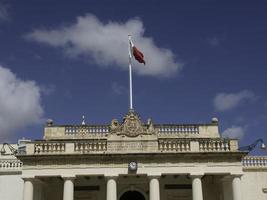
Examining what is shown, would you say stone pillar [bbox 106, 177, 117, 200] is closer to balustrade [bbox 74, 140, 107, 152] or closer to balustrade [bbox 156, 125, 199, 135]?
balustrade [bbox 74, 140, 107, 152]

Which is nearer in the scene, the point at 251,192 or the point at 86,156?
the point at 86,156

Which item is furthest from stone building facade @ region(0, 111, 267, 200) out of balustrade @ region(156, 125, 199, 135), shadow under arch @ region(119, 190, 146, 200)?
shadow under arch @ region(119, 190, 146, 200)

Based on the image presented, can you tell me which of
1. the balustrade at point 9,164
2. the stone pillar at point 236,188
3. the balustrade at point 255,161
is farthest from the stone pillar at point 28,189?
the balustrade at point 255,161

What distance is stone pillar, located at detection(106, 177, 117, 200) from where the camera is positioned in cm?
2577

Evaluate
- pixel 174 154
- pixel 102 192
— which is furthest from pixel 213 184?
pixel 102 192

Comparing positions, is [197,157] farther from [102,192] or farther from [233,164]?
[102,192]

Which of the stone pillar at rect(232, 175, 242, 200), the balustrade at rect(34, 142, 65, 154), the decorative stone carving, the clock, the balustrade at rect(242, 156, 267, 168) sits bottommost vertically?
the stone pillar at rect(232, 175, 242, 200)

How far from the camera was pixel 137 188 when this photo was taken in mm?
29234

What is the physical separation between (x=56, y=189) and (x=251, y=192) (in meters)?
12.2

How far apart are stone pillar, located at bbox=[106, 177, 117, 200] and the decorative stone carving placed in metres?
2.73

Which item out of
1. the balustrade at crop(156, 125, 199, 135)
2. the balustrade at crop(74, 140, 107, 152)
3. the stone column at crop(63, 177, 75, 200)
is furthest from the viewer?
the balustrade at crop(156, 125, 199, 135)

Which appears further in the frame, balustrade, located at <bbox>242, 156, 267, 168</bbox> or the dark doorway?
balustrade, located at <bbox>242, 156, 267, 168</bbox>

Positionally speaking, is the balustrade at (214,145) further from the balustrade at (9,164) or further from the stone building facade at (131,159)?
the balustrade at (9,164)

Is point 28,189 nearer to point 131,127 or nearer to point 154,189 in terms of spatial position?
point 131,127
